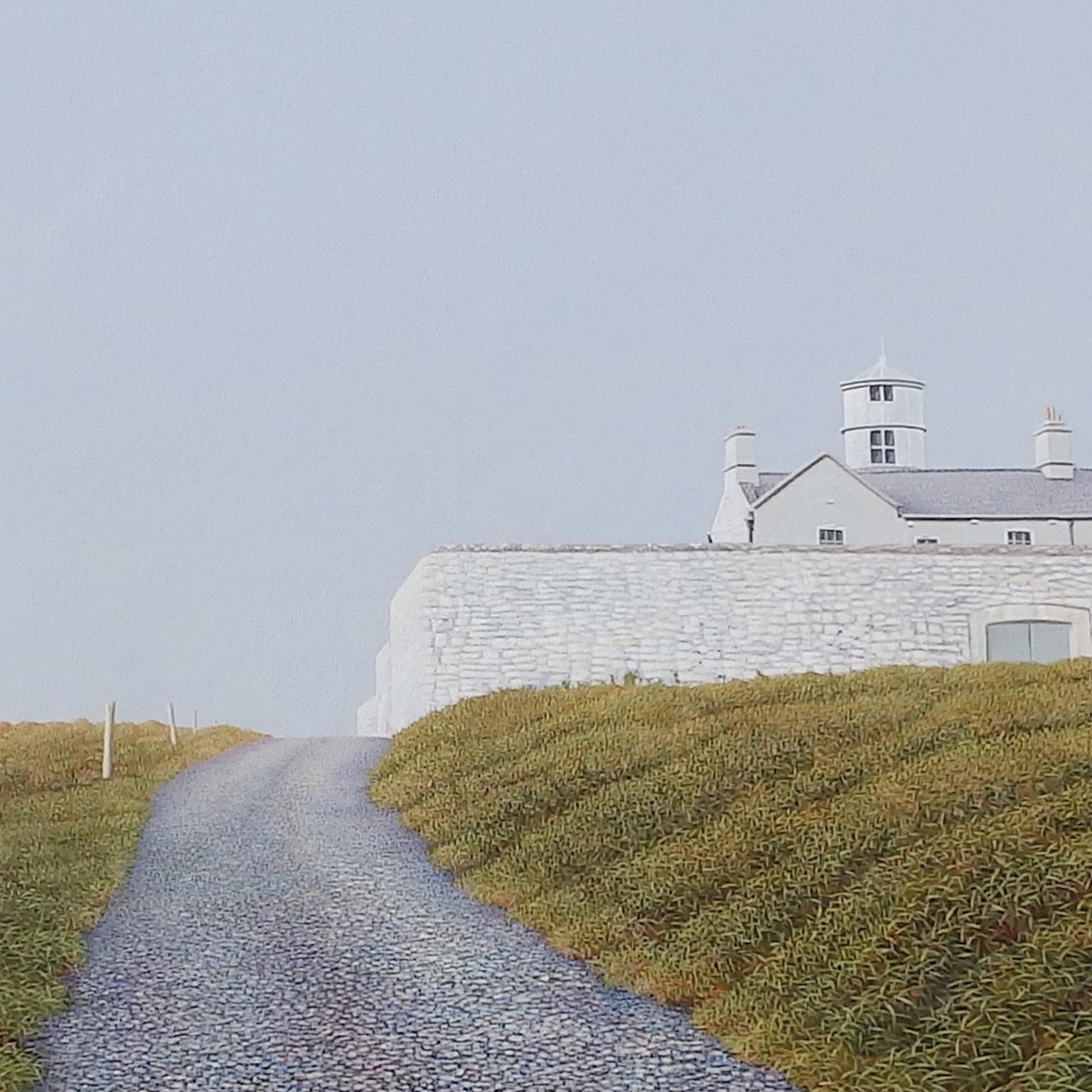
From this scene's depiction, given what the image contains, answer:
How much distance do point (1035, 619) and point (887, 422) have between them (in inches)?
726

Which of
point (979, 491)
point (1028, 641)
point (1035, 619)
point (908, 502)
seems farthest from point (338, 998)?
point (979, 491)

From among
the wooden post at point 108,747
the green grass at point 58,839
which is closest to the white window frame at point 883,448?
the green grass at point 58,839

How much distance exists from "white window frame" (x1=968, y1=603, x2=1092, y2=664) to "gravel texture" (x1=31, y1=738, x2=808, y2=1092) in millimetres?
13817

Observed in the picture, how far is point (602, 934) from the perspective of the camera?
10648 mm

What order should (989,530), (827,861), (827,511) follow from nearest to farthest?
(827,861) → (827,511) → (989,530)

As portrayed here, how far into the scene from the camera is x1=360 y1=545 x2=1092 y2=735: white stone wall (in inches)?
993

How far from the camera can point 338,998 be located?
9.53m

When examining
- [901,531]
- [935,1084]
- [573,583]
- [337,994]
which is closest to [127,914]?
[337,994]

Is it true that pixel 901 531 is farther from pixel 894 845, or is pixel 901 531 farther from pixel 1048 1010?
pixel 1048 1010

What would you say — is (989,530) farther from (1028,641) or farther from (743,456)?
(1028,641)

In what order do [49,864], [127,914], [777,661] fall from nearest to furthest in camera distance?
1. [127,914]
2. [49,864]
3. [777,661]

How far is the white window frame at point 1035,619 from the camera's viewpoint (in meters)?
25.3

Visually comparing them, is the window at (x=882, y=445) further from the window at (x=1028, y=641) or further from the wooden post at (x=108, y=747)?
the wooden post at (x=108, y=747)

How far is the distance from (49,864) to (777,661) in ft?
47.0
